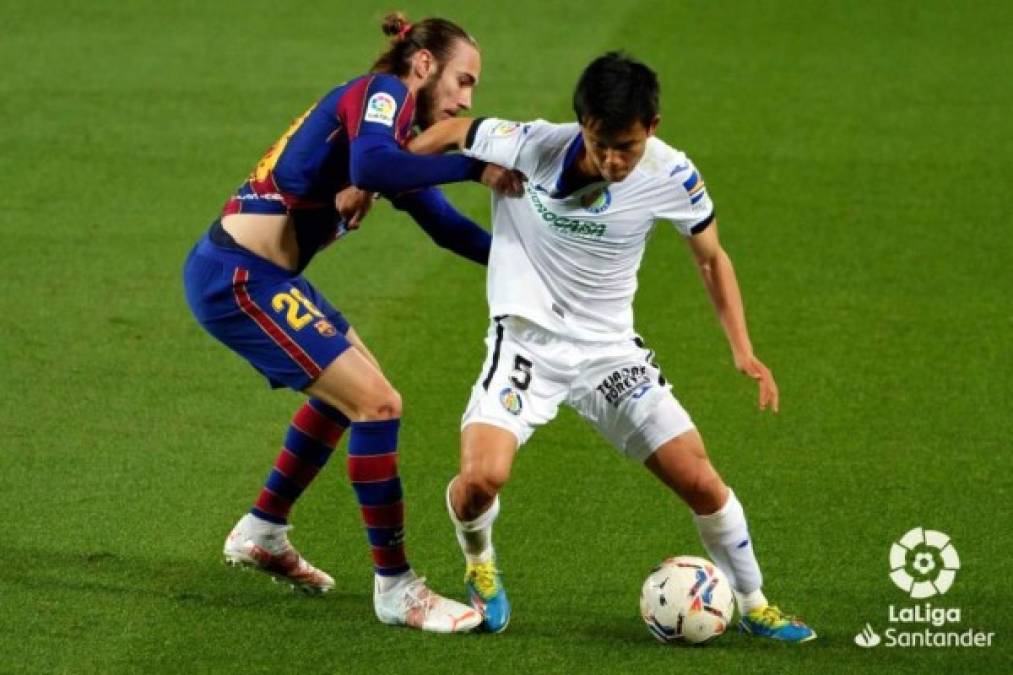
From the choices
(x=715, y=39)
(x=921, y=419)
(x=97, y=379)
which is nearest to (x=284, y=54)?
(x=715, y=39)

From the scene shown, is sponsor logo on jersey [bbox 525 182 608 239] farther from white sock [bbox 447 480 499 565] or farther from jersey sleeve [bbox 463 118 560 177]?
white sock [bbox 447 480 499 565]

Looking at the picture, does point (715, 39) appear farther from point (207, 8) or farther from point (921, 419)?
point (921, 419)

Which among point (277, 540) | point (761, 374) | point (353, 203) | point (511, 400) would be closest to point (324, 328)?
point (353, 203)

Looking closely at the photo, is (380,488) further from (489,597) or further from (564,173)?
(564,173)

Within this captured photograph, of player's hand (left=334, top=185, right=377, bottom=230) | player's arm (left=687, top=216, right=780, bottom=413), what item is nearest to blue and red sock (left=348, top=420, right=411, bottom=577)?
player's hand (left=334, top=185, right=377, bottom=230)

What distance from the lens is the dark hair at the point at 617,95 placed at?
17.7 ft

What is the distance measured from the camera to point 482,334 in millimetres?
9148

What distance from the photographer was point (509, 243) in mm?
5953

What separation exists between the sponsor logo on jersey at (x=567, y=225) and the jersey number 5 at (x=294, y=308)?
80 cm

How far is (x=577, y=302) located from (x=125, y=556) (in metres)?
1.90

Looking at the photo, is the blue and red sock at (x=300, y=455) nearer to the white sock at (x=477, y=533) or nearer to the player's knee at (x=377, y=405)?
the player's knee at (x=377, y=405)

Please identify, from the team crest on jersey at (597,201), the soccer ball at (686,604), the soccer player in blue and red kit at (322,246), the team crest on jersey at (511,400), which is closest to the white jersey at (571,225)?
the team crest on jersey at (597,201)

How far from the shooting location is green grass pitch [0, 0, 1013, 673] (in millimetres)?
6125

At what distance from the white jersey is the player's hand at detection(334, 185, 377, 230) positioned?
1.13ft
